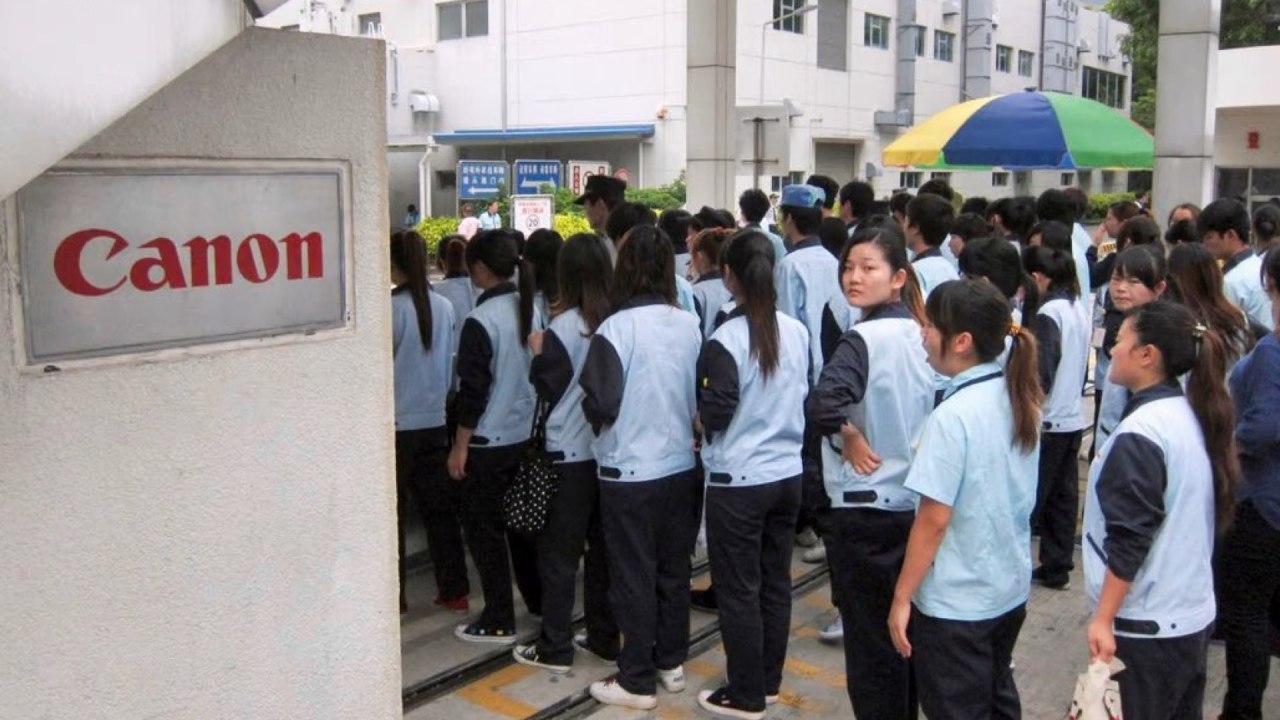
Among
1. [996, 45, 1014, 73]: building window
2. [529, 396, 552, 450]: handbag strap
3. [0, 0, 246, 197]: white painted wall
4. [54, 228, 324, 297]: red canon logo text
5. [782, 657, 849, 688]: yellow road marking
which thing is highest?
[996, 45, 1014, 73]: building window

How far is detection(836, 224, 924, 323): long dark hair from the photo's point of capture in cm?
413

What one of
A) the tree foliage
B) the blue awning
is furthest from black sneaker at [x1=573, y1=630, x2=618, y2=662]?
the blue awning

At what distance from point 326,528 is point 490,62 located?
33502 millimetres

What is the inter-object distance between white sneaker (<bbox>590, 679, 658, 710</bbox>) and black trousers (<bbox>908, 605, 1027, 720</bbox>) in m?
1.50

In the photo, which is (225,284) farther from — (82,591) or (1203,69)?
(1203,69)

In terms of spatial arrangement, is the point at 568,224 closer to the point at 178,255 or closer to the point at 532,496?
the point at 532,496

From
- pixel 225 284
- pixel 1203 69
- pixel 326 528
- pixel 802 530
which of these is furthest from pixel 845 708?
pixel 1203 69

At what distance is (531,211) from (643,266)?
13348 mm

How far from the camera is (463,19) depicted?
35.4 metres

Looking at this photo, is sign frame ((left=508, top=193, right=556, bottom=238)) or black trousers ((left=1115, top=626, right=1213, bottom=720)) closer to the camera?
black trousers ((left=1115, top=626, right=1213, bottom=720))

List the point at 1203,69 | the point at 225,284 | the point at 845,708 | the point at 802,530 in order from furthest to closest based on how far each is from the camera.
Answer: the point at 1203,69 → the point at 802,530 → the point at 845,708 → the point at 225,284

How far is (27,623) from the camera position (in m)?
2.53

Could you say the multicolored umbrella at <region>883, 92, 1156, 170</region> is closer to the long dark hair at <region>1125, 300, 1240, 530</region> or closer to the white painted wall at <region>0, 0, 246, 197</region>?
the long dark hair at <region>1125, 300, 1240, 530</region>

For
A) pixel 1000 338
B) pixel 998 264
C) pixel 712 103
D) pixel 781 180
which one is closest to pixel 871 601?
pixel 1000 338
